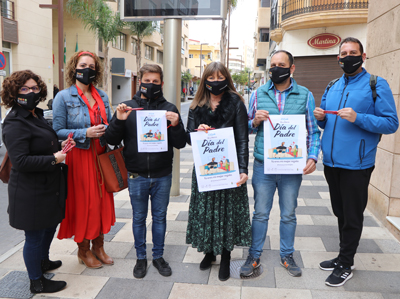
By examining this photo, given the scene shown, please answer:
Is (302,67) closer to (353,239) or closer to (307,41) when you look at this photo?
(307,41)

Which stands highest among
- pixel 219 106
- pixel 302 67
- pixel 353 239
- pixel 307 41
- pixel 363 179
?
pixel 307 41

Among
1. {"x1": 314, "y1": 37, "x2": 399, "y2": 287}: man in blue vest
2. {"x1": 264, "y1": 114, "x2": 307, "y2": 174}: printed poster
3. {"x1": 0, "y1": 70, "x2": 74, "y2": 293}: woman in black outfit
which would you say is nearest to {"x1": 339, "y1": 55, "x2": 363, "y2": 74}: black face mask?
{"x1": 314, "y1": 37, "x2": 399, "y2": 287}: man in blue vest

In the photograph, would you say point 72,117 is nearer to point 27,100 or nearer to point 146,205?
point 27,100

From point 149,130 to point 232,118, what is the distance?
0.77m

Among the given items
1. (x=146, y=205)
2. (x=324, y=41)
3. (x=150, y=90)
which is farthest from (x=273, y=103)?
(x=324, y=41)

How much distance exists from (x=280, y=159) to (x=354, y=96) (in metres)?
0.88

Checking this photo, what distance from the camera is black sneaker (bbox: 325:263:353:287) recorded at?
3281mm

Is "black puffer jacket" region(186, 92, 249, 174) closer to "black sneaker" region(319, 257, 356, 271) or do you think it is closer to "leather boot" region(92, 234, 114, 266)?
"black sneaker" region(319, 257, 356, 271)

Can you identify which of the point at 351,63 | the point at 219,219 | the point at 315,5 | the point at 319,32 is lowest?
the point at 219,219

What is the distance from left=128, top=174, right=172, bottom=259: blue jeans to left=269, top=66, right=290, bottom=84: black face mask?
4.51 feet

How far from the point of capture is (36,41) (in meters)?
21.7

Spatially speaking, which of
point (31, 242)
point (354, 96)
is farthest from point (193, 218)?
point (354, 96)

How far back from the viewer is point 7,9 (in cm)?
1905

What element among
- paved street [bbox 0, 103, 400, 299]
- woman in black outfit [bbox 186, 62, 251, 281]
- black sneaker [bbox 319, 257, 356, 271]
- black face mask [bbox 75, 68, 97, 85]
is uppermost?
black face mask [bbox 75, 68, 97, 85]
